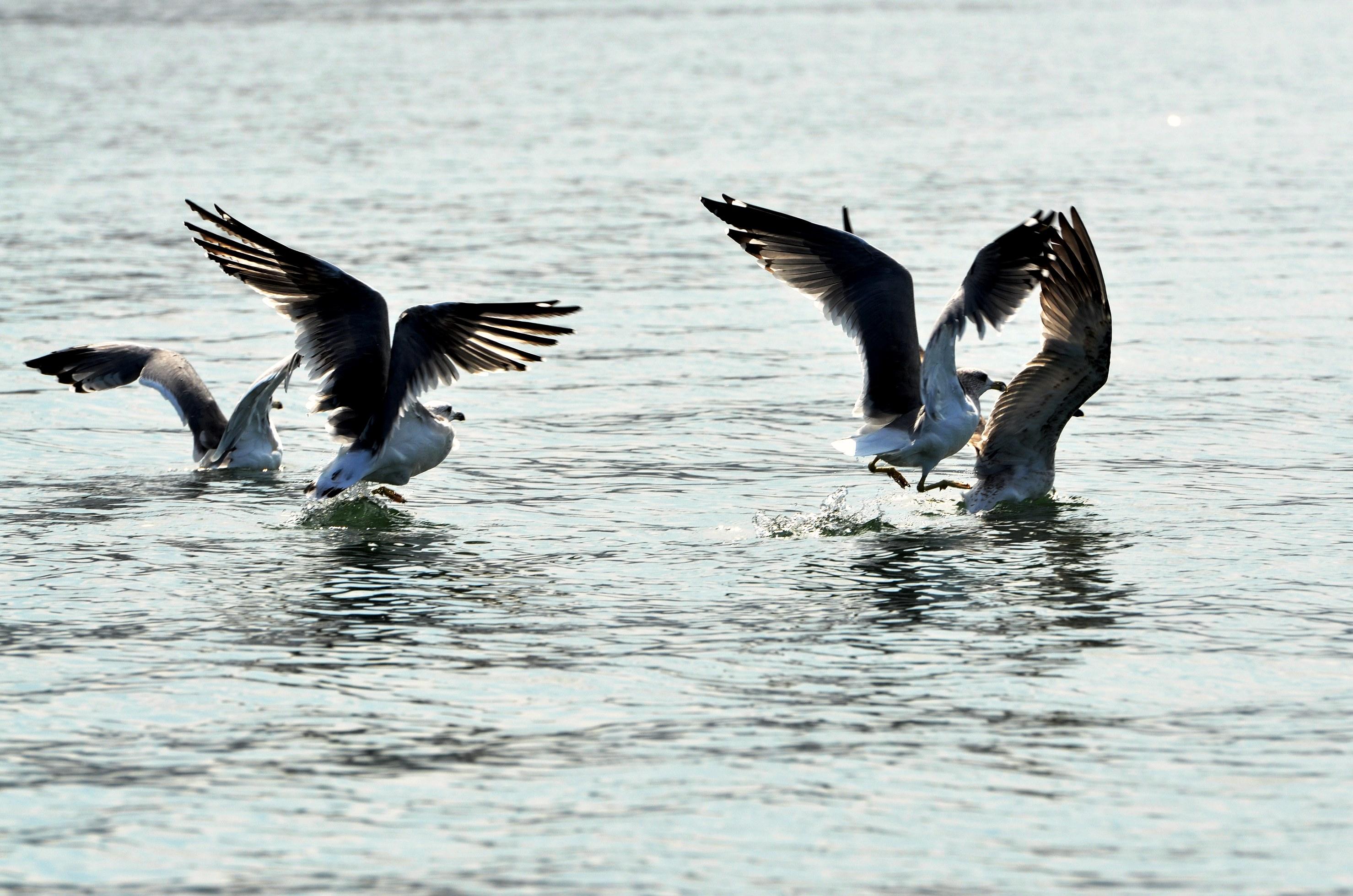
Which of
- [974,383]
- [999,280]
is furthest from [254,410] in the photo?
[999,280]

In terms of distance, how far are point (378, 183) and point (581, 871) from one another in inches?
885

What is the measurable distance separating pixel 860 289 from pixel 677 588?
3.00 meters

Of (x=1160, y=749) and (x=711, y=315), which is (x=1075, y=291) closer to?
(x=1160, y=749)

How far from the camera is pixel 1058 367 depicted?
1134 cm

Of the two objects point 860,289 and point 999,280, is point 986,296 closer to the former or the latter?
point 999,280

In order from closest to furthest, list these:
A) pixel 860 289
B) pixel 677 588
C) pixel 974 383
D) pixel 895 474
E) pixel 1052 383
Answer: pixel 677 588, pixel 1052 383, pixel 860 289, pixel 895 474, pixel 974 383

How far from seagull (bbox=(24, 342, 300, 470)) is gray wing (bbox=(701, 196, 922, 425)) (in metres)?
3.07

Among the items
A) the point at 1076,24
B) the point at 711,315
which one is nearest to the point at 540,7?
the point at 1076,24

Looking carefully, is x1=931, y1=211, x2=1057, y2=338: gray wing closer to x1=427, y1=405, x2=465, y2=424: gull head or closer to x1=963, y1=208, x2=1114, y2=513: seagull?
x1=963, y1=208, x2=1114, y2=513: seagull

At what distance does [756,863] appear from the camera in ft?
22.0

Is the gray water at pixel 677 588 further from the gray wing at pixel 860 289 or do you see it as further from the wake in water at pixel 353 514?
the gray wing at pixel 860 289

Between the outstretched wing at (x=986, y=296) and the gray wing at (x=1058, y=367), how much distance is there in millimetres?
278

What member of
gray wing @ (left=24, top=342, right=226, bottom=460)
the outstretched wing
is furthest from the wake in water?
the outstretched wing

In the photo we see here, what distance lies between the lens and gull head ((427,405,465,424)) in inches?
485
